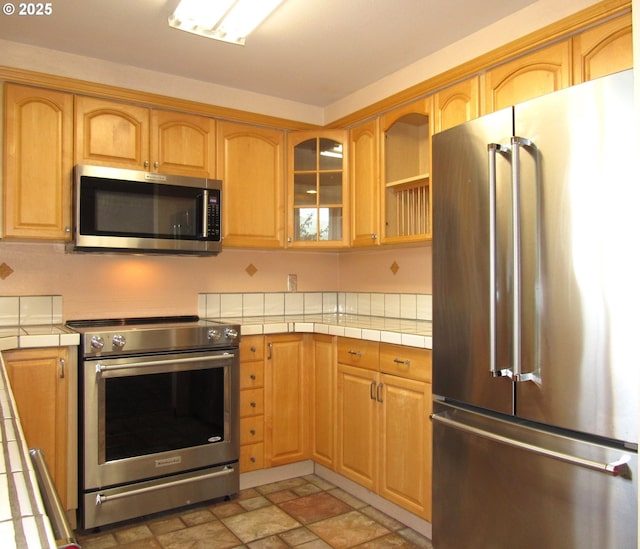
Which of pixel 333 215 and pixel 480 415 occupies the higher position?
pixel 333 215

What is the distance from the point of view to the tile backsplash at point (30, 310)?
A: 8.88 ft

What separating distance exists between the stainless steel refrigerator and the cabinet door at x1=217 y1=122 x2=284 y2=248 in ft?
4.82

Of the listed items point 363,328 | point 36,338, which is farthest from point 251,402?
point 36,338

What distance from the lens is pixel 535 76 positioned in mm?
2168

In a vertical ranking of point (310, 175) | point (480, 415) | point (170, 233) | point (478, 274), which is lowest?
point (480, 415)

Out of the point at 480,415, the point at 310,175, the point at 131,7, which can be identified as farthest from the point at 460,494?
the point at 131,7

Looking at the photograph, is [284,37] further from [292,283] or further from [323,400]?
[323,400]

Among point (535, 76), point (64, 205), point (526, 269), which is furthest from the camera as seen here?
point (64, 205)

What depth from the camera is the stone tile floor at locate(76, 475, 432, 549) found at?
7.57 ft

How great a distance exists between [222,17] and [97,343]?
1522mm

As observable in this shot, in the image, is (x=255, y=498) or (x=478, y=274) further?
(x=255, y=498)

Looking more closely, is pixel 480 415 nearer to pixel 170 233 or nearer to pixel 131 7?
pixel 170 233

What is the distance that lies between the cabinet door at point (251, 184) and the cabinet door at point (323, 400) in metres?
0.73

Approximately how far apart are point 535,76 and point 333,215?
143 centimetres
